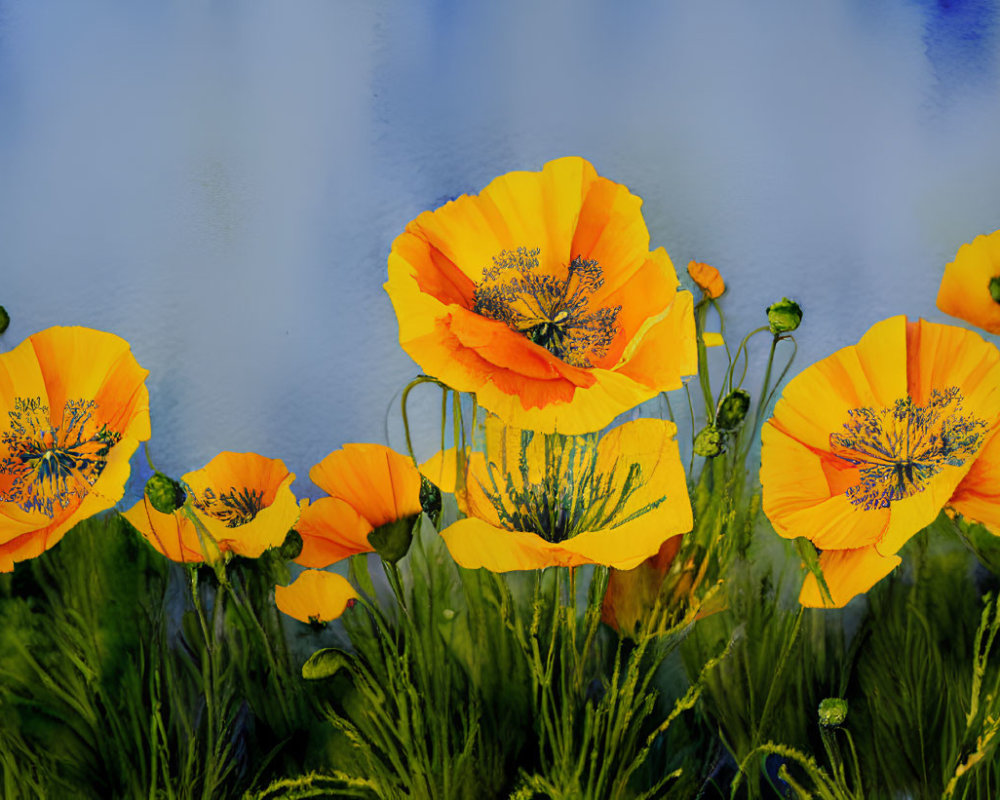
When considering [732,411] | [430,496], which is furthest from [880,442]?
[430,496]

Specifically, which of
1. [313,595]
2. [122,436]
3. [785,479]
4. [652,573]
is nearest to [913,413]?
[785,479]

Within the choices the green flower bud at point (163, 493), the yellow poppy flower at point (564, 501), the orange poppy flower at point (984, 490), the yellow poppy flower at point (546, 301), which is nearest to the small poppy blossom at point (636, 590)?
the yellow poppy flower at point (564, 501)

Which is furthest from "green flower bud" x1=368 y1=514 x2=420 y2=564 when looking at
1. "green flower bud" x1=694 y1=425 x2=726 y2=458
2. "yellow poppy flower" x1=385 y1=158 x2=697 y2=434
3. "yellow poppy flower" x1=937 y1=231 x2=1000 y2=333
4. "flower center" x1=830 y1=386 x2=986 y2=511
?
"yellow poppy flower" x1=937 y1=231 x2=1000 y2=333

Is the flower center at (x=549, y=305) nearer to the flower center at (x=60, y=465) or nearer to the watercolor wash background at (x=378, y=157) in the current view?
the watercolor wash background at (x=378, y=157)

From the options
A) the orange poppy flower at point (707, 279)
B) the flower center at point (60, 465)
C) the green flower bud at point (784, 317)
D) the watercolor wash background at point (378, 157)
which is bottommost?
the flower center at point (60, 465)

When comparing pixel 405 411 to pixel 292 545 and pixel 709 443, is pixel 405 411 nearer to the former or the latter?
pixel 292 545

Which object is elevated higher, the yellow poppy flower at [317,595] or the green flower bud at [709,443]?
the green flower bud at [709,443]

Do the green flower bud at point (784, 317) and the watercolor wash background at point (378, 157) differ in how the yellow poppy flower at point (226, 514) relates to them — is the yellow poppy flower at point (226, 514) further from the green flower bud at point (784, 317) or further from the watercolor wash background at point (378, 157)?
the green flower bud at point (784, 317)
